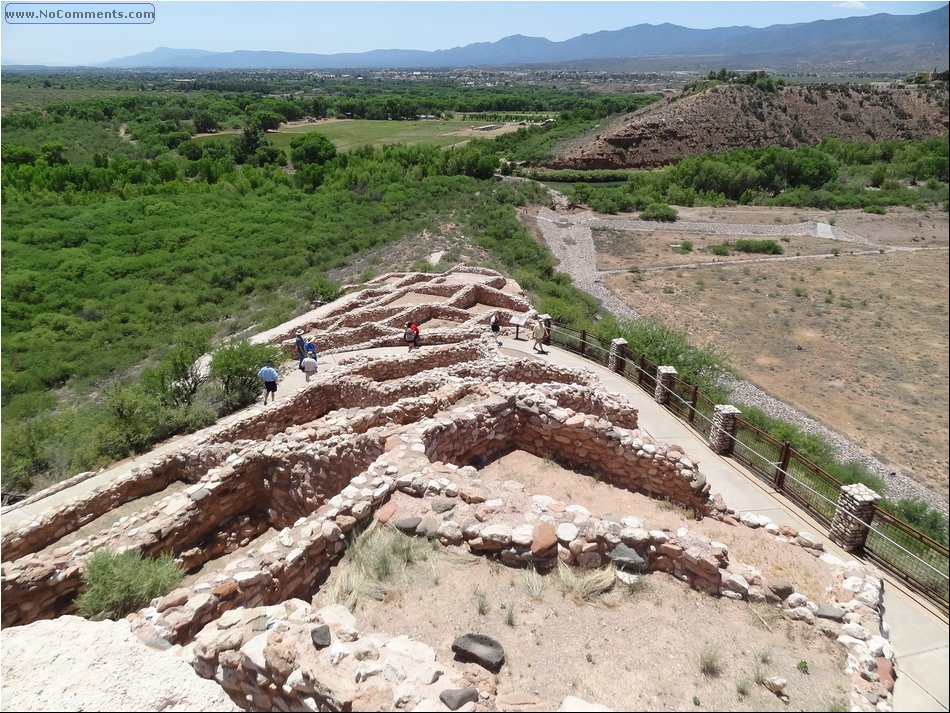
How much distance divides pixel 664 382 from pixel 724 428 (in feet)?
9.65

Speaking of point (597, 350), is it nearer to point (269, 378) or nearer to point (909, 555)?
point (269, 378)

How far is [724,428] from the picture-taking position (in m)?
12.8

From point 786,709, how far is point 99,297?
3857 cm

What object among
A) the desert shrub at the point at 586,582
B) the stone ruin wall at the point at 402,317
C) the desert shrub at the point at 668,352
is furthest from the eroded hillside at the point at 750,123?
the desert shrub at the point at 586,582

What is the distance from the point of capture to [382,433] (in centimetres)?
1093

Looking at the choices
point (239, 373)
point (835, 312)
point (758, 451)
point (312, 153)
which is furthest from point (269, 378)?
point (312, 153)

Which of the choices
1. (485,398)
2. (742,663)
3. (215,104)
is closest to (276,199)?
(485,398)

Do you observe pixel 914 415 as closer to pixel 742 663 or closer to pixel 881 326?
pixel 881 326

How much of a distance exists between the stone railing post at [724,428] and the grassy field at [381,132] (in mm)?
85494

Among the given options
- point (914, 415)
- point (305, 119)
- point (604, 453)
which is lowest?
point (914, 415)

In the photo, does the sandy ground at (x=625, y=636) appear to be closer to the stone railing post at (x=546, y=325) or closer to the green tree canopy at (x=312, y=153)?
the stone railing post at (x=546, y=325)

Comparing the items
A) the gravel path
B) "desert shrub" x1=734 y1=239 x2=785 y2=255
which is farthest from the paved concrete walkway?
"desert shrub" x1=734 y1=239 x2=785 y2=255

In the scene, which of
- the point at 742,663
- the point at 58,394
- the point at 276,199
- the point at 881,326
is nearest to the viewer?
the point at 742,663

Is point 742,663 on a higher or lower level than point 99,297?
higher
